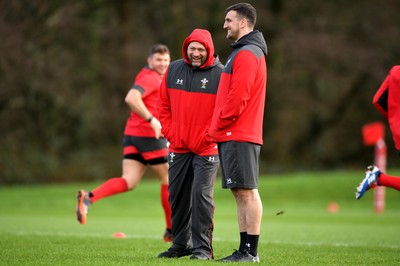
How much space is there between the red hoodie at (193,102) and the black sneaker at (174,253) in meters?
1.04

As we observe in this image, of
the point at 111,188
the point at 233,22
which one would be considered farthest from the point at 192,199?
the point at 111,188

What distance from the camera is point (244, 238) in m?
7.77

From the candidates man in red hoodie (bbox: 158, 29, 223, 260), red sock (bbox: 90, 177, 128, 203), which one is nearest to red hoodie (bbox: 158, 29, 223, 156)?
man in red hoodie (bbox: 158, 29, 223, 260)

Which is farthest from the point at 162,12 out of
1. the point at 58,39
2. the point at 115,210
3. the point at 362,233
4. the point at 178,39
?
the point at 362,233

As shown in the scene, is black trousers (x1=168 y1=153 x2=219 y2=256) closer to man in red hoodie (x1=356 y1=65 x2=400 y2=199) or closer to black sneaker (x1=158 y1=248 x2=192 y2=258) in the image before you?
black sneaker (x1=158 y1=248 x2=192 y2=258)

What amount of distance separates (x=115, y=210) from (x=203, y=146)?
44.1ft

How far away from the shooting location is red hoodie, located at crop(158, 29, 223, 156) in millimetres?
8359

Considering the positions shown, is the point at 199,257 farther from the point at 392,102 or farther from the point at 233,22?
the point at 392,102

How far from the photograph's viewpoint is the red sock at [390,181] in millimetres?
9156

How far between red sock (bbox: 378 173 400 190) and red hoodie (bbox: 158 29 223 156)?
2.15 m

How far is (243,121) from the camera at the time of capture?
7.64 meters

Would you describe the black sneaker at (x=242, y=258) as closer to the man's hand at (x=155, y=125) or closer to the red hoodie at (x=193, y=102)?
the red hoodie at (x=193, y=102)

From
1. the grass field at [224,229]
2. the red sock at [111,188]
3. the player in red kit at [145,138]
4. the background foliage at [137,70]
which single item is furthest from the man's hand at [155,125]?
the background foliage at [137,70]

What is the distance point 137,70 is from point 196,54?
78.7 feet
